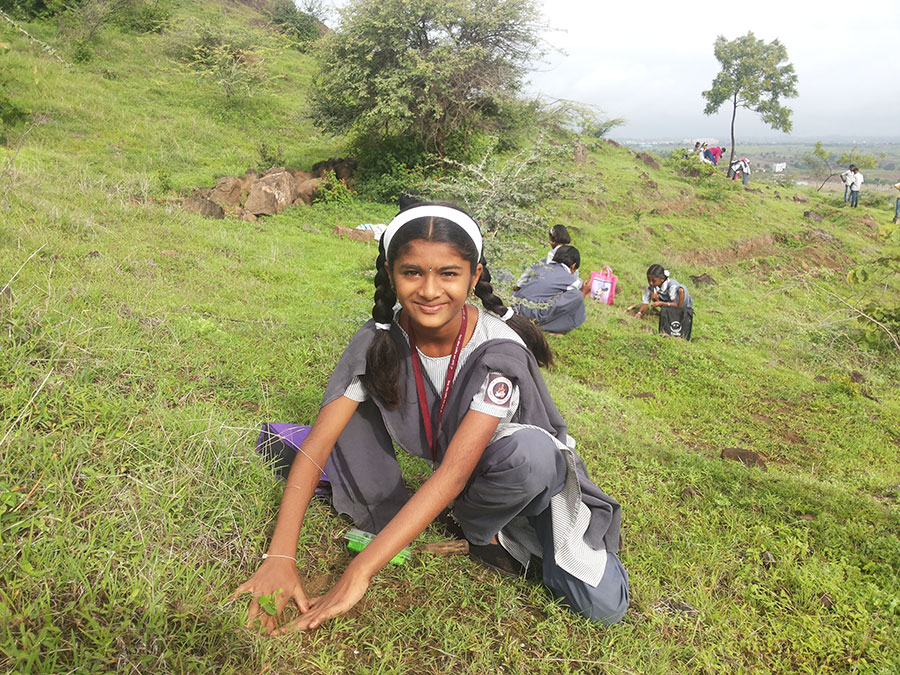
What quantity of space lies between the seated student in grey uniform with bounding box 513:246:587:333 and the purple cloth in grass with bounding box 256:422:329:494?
4310 mm

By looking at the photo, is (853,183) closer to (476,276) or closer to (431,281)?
(476,276)

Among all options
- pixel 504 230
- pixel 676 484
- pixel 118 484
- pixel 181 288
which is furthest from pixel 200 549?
pixel 504 230

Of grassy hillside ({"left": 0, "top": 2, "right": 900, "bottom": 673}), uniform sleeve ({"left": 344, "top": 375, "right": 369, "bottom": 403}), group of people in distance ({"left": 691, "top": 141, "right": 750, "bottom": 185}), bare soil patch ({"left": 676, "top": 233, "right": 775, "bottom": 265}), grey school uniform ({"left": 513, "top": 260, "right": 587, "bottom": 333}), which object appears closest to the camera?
grassy hillside ({"left": 0, "top": 2, "right": 900, "bottom": 673})

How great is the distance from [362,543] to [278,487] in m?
0.41

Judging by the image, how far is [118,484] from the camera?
1.77 meters

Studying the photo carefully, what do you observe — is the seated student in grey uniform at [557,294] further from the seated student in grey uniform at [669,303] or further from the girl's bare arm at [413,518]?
the girl's bare arm at [413,518]

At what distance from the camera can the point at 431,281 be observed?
1.92 m

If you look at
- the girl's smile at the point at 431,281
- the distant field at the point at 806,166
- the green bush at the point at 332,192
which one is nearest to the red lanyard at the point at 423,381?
the girl's smile at the point at 431,281

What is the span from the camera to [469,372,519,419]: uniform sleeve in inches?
74.5

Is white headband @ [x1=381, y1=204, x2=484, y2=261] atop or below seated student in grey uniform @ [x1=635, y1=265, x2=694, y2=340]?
atop

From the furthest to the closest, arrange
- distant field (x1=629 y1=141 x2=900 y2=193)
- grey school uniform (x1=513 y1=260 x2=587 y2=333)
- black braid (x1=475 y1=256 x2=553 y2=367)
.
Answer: distant field (x1=629 y1=141 x2=900 y2=193)
grey school uniform (x1=513 y1=260 x2=587 y2=333)
black braid (x1=475 y1=256 x2=553 y2=367)

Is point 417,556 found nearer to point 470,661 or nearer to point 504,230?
point 470,661

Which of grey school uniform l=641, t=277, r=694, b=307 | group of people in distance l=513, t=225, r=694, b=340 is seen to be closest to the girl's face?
group of people in distance l=513, t=225, r=694, b=340

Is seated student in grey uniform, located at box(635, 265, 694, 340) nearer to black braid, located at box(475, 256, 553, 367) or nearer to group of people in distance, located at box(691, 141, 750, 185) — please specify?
black braid, located at box(475, 256, 553, 367)
